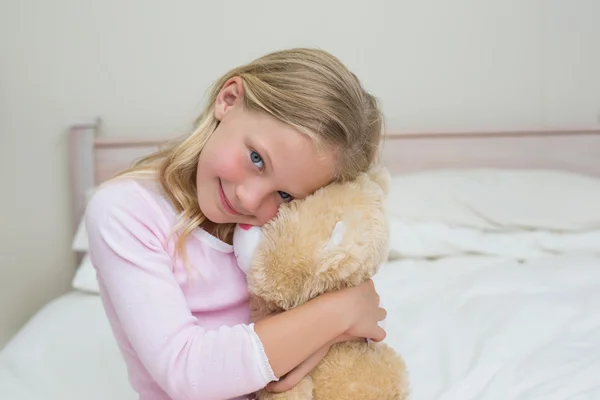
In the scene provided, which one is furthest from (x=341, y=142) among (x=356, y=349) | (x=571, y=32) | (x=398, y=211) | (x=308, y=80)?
(x=571, y=32)

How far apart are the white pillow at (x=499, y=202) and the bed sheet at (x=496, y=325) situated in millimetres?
145

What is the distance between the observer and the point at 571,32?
2336 millimetres

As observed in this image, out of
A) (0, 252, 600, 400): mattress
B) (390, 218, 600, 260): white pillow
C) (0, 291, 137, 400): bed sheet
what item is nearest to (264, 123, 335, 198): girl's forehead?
(0, 252, 600, 400): mattress

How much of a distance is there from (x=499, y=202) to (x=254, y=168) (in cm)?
136

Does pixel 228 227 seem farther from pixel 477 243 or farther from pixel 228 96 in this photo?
pixel 477 243

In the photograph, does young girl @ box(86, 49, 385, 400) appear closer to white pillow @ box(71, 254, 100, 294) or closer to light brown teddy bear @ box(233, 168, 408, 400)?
light brown teddy bear @ box(233, 168, 408, 400)

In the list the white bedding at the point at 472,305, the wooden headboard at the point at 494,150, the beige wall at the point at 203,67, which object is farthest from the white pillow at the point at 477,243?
the beige wall at the point at 203,67

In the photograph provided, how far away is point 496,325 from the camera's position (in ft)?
4.48

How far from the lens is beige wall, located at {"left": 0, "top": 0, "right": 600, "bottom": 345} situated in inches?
83.9

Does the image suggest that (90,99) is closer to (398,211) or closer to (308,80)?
(398,211)

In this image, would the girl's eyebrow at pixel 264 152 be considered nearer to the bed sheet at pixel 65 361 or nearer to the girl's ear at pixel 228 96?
the girl's ear at pixel 228 96

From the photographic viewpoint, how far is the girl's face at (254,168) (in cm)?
79

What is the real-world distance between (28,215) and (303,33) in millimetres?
1185

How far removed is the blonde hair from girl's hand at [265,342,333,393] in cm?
22
